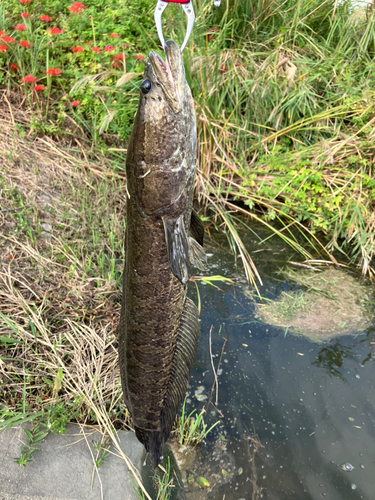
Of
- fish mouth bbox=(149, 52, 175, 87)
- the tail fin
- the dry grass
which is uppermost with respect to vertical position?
fish mouth bbox=(149, 52, 175, 87)

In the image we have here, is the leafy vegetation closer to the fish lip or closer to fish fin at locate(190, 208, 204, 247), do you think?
fish fin at locate(190, 208, 204, 247)

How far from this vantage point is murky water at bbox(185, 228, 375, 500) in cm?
227

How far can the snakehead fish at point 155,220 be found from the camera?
1639mm

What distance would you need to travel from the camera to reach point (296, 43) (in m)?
5.06

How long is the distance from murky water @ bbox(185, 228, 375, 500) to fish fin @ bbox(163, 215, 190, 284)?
139 cm

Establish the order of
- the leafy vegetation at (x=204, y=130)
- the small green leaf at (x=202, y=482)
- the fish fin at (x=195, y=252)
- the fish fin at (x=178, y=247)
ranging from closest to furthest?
the fish fin at (x=178, y=247), the fish fin at (x=195, y=252), the small green leaf at (x=202, y=482), the leafy vegetation at (x=204, y=130)

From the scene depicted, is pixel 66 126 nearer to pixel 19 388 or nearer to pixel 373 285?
pixel 19 388

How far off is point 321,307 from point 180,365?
1.90 m

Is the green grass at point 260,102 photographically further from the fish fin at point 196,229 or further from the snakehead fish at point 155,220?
the snakehead fish at point 155,220

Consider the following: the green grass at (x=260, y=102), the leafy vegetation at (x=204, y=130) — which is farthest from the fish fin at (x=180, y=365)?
the green grass at (x=260, y=102)

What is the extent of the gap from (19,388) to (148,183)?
1474 millimetres

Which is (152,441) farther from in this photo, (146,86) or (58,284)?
(146,86)

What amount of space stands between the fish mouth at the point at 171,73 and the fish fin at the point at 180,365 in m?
0.94

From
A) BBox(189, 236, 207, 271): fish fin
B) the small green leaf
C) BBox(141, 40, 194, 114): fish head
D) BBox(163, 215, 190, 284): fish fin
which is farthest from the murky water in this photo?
BBox(141, 40, 194, 114): fish head
